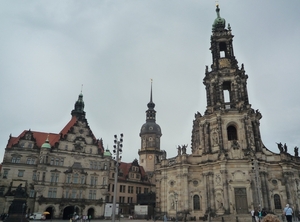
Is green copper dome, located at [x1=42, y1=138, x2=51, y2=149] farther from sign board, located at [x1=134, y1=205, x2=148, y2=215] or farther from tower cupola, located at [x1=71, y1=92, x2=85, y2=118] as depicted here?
sign board, located at [x1=134, y1=205, x2=148, y2=215]

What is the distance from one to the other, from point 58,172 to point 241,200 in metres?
35.0

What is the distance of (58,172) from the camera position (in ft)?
168

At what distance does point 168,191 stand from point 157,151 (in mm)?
36032

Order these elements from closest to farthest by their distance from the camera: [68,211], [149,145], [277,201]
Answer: [277,201] < [68,211] < [149,145]

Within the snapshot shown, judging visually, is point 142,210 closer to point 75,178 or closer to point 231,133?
point 75,178

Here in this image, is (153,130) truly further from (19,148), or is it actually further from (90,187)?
(19,148)

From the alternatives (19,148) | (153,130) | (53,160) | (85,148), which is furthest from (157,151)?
(19,148)

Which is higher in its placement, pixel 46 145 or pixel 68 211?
pixel 46 145

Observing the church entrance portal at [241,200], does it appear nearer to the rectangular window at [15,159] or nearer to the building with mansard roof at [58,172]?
the building with mansard roof at [58,172]

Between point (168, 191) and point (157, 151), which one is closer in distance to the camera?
point (168, 191)

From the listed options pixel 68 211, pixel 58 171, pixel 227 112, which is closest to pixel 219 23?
pixel 227 112

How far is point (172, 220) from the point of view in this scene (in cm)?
4431

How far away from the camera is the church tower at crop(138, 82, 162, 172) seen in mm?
83188

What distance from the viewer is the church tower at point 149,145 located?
273ft
